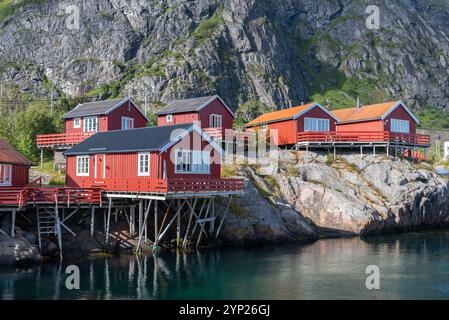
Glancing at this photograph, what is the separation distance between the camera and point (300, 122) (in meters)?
60.8

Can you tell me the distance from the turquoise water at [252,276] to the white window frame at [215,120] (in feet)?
68.8

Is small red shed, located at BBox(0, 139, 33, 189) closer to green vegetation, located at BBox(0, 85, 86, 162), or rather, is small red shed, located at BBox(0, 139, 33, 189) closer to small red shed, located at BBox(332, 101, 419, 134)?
green vegetation, located at BBox(0, 85, 86, 162)

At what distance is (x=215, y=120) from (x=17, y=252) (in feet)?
102

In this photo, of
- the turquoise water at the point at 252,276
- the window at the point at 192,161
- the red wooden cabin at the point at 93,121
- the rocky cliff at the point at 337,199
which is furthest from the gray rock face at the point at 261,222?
the red wooden cabin at the point at 93,121

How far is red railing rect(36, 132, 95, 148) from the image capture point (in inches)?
2165


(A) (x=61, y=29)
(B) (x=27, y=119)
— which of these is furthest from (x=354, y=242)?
(A) (x=61, y=29)

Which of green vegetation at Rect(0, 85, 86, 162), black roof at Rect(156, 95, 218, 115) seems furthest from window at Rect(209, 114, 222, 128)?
green vegetation at Rect(0, 85, 86, 162)

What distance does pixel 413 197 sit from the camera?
2072 inches

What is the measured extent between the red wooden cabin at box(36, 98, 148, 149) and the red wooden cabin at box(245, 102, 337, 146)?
16.8 m

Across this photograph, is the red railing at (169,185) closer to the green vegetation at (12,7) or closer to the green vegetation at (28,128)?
the green vegetation at (28,128)

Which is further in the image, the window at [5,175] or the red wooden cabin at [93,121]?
the red wooden cabin at [93,121]

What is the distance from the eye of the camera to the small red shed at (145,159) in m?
38.3

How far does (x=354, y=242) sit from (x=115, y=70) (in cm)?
8747

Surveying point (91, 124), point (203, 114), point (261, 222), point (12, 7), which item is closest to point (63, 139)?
point (91, 124)
